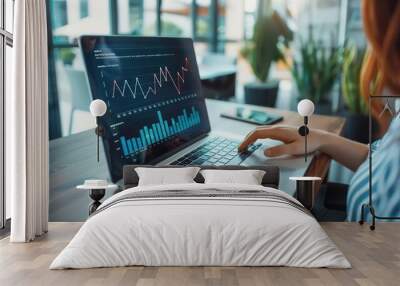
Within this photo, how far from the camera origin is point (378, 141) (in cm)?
557

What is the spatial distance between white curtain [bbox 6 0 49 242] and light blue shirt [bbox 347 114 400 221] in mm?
2761

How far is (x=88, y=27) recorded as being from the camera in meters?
5.62

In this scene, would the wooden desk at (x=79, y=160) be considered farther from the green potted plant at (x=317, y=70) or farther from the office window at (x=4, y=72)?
the office window at (x=4, y=72)

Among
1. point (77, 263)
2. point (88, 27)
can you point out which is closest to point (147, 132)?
point (88, 27)

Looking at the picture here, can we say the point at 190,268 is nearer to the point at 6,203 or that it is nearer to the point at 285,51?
the point at 6,203

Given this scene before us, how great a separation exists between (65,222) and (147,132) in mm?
1176

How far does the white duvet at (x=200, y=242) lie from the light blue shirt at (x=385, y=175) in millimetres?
1767

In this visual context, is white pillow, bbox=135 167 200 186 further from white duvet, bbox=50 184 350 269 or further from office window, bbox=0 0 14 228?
white duvet, bbox=50 184 350 269

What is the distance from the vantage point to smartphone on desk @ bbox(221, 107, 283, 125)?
5.68m

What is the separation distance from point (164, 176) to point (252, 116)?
1086 millimetres

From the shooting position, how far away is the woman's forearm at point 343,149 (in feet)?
18.4

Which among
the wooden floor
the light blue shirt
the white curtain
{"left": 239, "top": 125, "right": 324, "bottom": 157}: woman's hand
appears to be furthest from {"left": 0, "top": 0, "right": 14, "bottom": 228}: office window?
the light blue shirt

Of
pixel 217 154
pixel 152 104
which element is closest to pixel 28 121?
pixel 152 104

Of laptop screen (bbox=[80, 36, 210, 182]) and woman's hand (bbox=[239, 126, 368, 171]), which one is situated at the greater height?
laptop screen (bbox=[80, 36, 210, 182])
